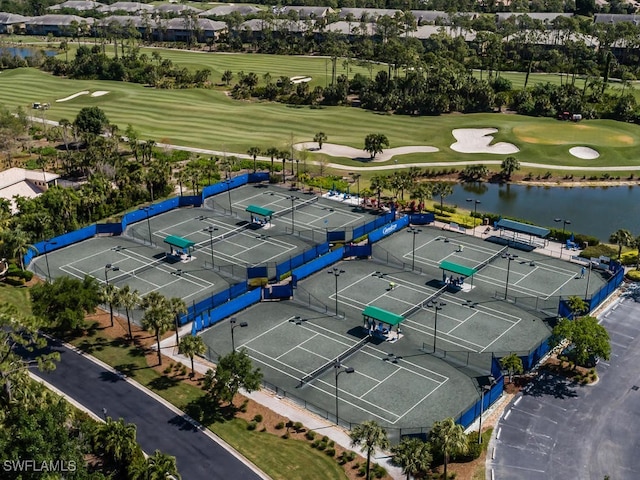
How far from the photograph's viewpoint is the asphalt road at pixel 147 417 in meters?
55.4

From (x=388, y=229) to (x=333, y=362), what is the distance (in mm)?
35692

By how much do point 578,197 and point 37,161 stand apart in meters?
107

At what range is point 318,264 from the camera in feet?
298

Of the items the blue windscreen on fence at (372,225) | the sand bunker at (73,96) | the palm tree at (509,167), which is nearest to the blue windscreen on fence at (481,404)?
the blue windscreen on fence at (372,225)

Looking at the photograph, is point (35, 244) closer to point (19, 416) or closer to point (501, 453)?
point (19, 416)

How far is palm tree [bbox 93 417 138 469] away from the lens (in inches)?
2078

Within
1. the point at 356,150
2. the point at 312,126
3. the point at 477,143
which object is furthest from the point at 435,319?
the point at 312,126

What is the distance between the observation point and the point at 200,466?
55438 mm

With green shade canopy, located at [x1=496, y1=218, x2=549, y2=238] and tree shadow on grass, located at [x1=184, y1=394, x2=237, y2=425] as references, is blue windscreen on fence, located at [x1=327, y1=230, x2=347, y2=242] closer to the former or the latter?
green shade canopy, located at [x1=496, y1=218, x2=549, y2=238]

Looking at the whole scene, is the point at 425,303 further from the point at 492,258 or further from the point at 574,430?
the point at 574,430

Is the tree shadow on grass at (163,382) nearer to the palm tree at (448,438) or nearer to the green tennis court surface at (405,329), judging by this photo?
the green tennis court surface at (405,329)

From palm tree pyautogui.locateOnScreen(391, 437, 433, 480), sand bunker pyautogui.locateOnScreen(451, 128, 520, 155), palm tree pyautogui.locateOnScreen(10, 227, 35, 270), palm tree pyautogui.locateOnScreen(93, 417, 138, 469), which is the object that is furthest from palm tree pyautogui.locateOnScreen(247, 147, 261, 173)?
palm tree pyautogui.locateOnScreen(391, 437, 433, 480)

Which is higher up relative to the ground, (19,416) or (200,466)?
(19,416)


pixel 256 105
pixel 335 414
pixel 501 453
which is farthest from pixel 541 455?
pixel 256 105
